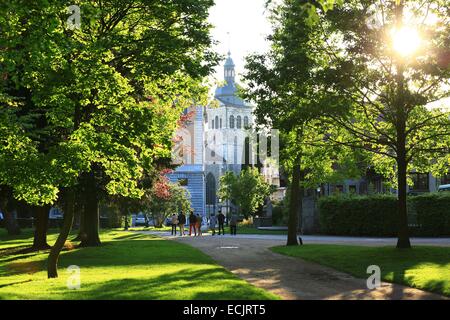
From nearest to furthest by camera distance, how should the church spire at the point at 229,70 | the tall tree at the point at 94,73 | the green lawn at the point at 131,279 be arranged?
→ the green lawn at the point at 131,279, the tall tree at the point at 94,73, the church spire at the point at 229,70

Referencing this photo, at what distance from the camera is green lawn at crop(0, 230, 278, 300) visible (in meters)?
10.7

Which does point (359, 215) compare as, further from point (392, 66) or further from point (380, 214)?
point (392, 66)

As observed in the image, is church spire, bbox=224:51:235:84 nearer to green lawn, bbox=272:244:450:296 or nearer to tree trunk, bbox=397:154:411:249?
green lawn, bbox=272:244:450:296

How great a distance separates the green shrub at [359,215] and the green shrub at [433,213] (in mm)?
1466

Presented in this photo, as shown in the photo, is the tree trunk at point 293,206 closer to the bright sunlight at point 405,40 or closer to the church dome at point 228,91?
the bright sunlight at point 405,40

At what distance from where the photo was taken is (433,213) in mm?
34875

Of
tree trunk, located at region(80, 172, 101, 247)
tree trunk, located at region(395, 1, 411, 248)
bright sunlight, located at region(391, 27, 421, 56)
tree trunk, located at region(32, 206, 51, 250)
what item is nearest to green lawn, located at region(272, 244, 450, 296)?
tree trunk, located at region(395, 1, 411, 248)

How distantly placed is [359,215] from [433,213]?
4548 millimetres

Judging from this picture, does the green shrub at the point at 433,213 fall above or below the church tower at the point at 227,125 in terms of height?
below

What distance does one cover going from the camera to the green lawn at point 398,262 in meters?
13.2

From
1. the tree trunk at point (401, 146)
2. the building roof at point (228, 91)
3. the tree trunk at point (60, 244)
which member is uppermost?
the building roof at point (228, 91)

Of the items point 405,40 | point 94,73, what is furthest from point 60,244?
point 405,40

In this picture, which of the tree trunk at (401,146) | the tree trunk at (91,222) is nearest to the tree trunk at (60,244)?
the tree trunk at (401,146)
